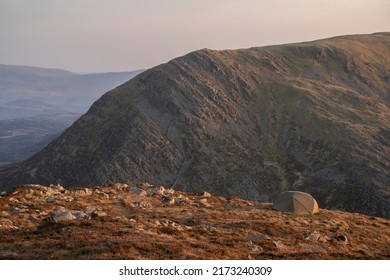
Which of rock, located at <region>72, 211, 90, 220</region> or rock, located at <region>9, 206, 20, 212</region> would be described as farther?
rock, located at <region>9, 206, 20, 212</region>

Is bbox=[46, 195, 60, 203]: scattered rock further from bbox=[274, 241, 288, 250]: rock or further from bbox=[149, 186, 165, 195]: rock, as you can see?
bbox=[274, 241, 288, 250]: rock

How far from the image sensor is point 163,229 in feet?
91.2

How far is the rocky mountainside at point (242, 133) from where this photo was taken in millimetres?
109375

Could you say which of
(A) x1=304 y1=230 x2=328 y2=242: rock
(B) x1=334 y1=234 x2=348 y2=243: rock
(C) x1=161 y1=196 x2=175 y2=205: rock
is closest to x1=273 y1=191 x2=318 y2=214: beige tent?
(B) x1=334 y1=234 x2=348 y2=243: rock

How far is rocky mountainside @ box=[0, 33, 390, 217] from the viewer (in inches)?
4306

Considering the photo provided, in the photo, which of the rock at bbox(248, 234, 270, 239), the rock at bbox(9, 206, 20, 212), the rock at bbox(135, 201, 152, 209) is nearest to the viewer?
the rock at bbox(248, 234, 270, 239)

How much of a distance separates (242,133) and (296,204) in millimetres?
86227

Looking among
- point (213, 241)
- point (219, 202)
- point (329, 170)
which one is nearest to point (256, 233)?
point (213, 241)

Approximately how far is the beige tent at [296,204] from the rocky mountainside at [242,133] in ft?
187

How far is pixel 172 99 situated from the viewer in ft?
447

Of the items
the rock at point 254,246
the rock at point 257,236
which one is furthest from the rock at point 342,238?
the rock at point 254,246

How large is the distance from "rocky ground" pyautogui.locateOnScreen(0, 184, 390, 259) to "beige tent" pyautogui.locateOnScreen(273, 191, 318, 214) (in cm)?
119

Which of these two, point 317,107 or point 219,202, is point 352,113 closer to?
point 317,107

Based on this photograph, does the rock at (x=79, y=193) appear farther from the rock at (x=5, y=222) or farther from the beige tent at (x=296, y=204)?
the beige tent at (x=296, y=204)
